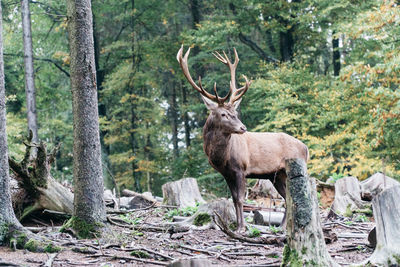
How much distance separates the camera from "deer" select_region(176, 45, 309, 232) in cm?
693

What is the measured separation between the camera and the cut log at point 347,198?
30.1 feet


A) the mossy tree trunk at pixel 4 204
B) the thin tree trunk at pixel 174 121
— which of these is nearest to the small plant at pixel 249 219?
the mossy tree trunk at pixel 4 204

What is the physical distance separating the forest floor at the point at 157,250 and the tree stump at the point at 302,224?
39 centimetres

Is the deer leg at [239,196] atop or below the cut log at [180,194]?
atop

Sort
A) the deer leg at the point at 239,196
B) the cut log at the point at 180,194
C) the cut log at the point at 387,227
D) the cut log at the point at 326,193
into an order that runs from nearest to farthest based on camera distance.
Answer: the cut log at the point at 387,227 < the deer leg at the point at 239,196 < the cut log at the point at 180,194 < the cut log at the point at 326,193

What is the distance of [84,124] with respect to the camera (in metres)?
6.02

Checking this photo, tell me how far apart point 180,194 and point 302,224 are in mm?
6057

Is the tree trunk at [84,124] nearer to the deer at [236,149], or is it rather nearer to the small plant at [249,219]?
the deer at [236,149]

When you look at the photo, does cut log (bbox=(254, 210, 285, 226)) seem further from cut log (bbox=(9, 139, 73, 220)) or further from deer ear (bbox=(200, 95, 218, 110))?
cut log (bbox=(9, 139, 73, 220))

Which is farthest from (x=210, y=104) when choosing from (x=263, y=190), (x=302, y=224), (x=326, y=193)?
(x=326, y=193)

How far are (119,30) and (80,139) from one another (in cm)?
1953

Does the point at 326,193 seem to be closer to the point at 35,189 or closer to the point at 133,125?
the point at 35,189

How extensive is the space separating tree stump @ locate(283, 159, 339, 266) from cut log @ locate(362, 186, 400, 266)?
657 millimetres

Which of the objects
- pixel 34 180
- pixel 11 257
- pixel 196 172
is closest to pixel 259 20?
pixel 196 172
